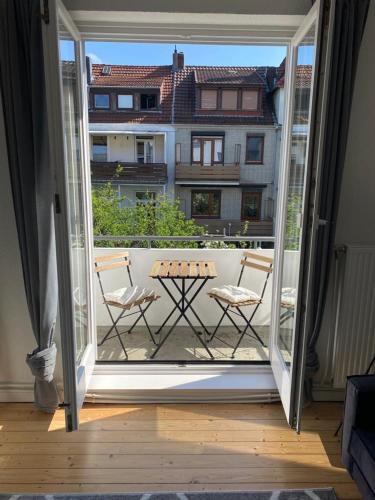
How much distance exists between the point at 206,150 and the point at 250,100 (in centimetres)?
54

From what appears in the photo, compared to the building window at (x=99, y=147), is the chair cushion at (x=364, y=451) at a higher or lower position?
lower

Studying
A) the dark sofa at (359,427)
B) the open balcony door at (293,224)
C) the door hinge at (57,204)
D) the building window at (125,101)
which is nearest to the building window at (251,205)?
the open balcony door at (293,224)

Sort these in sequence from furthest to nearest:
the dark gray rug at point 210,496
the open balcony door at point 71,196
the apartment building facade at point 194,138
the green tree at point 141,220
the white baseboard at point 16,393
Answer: the green tree at point 141,220, the apartment building facade at point 194,138, the white baseboard at point 16,393, the dark gray rug at point 210,496, the open balcony door at point 71,196

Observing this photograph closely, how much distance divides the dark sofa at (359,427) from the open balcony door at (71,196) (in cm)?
123

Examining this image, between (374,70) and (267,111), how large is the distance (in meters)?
0.94

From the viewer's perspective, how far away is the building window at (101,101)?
2.75 meters

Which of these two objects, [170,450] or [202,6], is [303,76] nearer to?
[202,6]

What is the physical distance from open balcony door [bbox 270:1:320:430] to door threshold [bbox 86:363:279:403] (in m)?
0.14

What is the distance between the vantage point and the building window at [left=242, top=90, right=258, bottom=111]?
2880 mm

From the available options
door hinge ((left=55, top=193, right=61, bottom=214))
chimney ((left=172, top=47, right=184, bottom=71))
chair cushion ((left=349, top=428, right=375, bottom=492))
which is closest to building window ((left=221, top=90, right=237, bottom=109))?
chimney ((left=172, top=47, right=184, bottom=71))

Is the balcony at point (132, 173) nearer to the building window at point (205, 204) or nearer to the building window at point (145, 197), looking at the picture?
the building window at point (145, 197)

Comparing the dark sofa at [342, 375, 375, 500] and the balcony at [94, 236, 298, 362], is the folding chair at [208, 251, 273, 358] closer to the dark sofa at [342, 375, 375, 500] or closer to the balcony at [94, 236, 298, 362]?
the balcony at [94, 236, 298, 362]

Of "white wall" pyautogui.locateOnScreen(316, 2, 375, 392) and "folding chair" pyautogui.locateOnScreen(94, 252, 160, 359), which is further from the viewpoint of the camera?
"folding chair" pyautogui.locateOnScreen(94, 252, 160, 359)

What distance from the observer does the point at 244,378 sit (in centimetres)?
233
